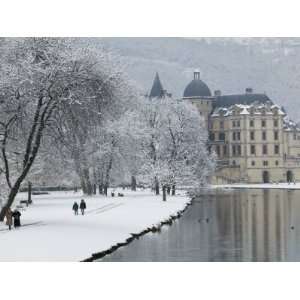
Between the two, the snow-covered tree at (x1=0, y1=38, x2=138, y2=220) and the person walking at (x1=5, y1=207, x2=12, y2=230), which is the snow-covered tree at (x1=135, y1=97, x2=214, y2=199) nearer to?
the snow-covered tree at (x1=0, y1=38, x2=138, y2=220)

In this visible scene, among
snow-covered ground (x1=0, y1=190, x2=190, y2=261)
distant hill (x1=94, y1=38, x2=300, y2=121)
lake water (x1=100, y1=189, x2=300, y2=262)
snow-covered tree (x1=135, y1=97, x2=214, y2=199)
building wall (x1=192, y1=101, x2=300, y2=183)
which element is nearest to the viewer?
snow-covered ground (x1=0, y1=190, x2=190, y2=261)

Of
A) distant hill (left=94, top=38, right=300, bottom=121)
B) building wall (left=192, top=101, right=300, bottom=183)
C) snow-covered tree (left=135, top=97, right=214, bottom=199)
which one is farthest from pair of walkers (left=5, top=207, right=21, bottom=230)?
building wall (left=192, top=101, right=300, bottom=183)

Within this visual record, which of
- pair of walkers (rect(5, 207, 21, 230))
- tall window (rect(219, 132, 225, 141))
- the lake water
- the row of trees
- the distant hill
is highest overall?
tall window (rect(219, 132, 225, 141))

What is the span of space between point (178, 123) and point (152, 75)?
14649 mm

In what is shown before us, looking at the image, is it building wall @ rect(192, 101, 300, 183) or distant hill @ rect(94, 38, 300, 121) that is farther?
building wall @ rect(192, 101, 300, 183)

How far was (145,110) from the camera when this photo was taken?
48.6 m

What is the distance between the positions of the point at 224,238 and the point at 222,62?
9.85 m

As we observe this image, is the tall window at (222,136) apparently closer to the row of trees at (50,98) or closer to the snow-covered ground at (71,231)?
the snow-covered ground at (71,231)

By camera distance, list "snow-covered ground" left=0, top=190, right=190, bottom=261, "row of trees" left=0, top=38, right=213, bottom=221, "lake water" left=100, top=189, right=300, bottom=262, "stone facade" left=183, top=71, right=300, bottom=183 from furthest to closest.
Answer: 1. "stone facade" left=183, top=71, right=300, bottom=183
2. "row of trees" left=0, top=38, right=213, bottom=221
3. "lake water" left=100, top=189, right=300, bottom=262
4. "snow-covered ground" left=0, top=190, right=190, bottom=261

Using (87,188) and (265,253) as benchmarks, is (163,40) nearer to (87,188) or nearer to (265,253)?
(265,253)

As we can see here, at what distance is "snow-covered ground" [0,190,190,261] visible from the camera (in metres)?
18.3

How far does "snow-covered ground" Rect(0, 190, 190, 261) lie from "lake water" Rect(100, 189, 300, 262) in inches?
31.8

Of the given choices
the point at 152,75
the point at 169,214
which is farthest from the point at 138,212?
the point at 152,75

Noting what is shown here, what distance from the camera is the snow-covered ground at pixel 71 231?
18312mm
